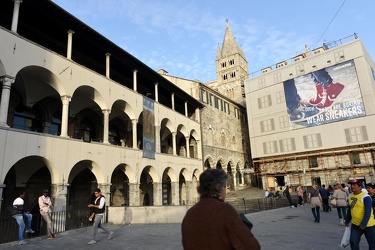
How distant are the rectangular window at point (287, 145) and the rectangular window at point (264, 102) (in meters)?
5.45

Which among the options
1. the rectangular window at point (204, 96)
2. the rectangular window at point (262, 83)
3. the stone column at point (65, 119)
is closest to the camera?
the stone column at point (65, 119)

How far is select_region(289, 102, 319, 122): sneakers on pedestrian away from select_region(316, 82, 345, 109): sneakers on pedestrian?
80 centimetres

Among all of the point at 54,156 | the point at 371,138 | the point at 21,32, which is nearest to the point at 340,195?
the point at 54,156

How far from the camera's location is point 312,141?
32594mm

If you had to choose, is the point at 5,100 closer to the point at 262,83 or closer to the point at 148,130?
the point at 148,130

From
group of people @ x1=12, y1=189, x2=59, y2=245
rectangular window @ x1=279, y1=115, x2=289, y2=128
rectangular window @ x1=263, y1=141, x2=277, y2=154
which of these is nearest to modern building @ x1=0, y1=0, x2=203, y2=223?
group of people @ x1=12, y1=189, x2=59, y2=245

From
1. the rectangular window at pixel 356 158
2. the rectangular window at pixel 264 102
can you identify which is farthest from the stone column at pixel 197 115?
the rectangular window at pixel 356 158

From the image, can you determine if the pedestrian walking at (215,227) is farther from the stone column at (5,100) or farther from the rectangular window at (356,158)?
the rectangular window at (356,158)

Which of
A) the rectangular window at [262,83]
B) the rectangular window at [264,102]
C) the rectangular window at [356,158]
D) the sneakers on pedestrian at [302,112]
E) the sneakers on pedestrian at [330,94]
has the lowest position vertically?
the rectangular window at [356,158]

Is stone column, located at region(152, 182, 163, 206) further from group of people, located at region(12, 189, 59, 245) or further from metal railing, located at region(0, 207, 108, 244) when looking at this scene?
group of people, located at region(12, 189, 59, 245)

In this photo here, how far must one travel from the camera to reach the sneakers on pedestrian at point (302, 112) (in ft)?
107

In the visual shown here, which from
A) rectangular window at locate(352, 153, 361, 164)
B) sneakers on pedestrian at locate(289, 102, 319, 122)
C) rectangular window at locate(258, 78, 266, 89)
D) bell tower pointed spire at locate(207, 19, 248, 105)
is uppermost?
bell tower pointed spire at locate(207, 19, 248, 105)

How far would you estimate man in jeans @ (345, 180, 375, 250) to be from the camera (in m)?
4.66

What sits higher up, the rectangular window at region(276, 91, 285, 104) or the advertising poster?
the rectangular window at region(276, 91, 285, 104)
